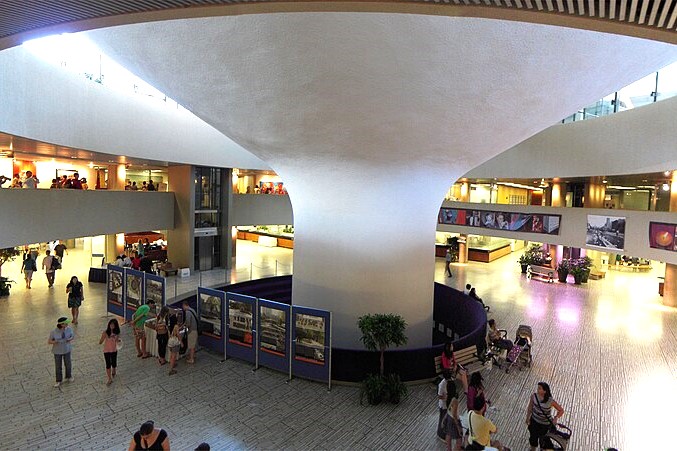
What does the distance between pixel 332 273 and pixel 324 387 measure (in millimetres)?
3226

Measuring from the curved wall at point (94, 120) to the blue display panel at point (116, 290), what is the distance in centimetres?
436

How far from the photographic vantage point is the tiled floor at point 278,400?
7.34m

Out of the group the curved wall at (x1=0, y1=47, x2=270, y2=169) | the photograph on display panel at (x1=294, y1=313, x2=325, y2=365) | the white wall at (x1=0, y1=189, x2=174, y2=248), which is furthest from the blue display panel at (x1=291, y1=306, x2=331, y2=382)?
the white wall at (x1=0, y1=189, x2=174, y2=248)

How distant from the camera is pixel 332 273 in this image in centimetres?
1162

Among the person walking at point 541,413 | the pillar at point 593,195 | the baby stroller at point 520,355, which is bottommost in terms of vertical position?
the baby stroller at point 520,355

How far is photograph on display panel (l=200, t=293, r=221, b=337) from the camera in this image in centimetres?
1090

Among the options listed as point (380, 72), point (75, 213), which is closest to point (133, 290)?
point (75, 213)

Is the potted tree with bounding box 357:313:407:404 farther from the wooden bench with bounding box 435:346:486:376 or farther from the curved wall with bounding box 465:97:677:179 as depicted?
the curved wall with bounding box 465:97:677:179

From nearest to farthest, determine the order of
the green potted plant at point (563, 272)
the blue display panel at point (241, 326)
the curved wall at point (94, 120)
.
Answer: the blue display panel at point (241, 326) < the curved wall at point (94, 120) < the green potted plant at point (563, 272)

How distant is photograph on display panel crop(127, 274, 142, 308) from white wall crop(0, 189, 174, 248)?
11.4 feet

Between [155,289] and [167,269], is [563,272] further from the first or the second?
[167,269]

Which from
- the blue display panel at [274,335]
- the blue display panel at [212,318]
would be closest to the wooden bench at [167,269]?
the blue display panel at [212,318]

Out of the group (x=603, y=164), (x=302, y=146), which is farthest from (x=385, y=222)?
(x=603, y=164)

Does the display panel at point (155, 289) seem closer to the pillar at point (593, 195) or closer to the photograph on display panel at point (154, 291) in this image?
the photograph on display panel at point (154, 291)
